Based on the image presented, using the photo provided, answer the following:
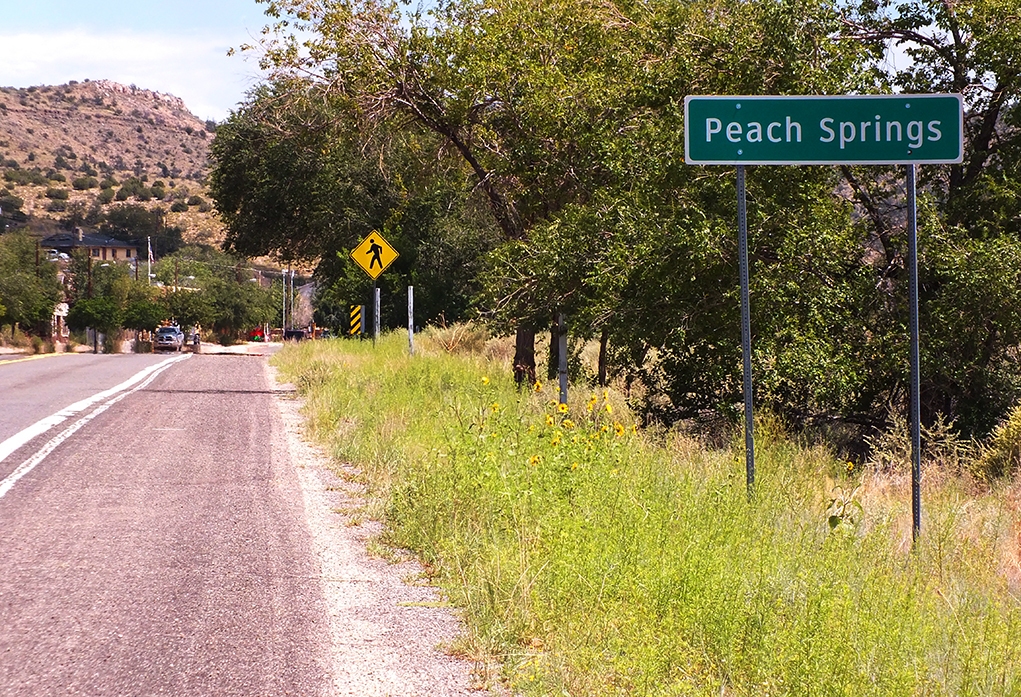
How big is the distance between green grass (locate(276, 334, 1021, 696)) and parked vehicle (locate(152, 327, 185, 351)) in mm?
58775

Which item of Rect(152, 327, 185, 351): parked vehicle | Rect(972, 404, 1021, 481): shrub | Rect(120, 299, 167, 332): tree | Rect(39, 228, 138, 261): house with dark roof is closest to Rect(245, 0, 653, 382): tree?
Rect(972, 404, 1021, 481): shrub

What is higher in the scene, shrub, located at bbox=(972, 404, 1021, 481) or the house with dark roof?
the house with dark roof

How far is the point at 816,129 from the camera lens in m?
6.51

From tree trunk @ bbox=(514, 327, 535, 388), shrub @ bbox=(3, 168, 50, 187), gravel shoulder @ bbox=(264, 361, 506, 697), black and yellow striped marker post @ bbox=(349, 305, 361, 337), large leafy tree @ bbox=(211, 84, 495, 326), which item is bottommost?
gravel shoulder @ bbox=(264, 361, 506, 697)

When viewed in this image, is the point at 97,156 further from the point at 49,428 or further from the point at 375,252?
the point at 49,428

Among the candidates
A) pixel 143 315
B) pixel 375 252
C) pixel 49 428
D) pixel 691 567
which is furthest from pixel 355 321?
pixel 143 315

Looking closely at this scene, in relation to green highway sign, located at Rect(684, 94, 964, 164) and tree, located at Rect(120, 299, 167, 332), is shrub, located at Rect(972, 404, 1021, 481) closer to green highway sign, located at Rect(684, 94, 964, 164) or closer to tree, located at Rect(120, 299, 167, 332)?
green highway sign, located at Rect(684, 94, 964, 164)

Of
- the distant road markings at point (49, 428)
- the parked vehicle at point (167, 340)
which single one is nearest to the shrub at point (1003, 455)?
the distant road markings at point (49, 428)

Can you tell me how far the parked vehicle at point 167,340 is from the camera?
64.5 m

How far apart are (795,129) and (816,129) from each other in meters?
0.14

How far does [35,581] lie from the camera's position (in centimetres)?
554

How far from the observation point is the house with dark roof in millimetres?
112850

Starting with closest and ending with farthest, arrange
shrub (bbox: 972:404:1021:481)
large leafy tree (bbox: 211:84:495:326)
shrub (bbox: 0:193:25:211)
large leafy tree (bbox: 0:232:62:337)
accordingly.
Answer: shrub (bbox: 972:404:1021:481), large leafy tree (bbox: 211:84:495:326), large leafy tree (bbox: 0:232:62:337), shrub (bbox: 0:193:25:211)

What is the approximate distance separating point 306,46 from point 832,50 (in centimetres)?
→ 977
